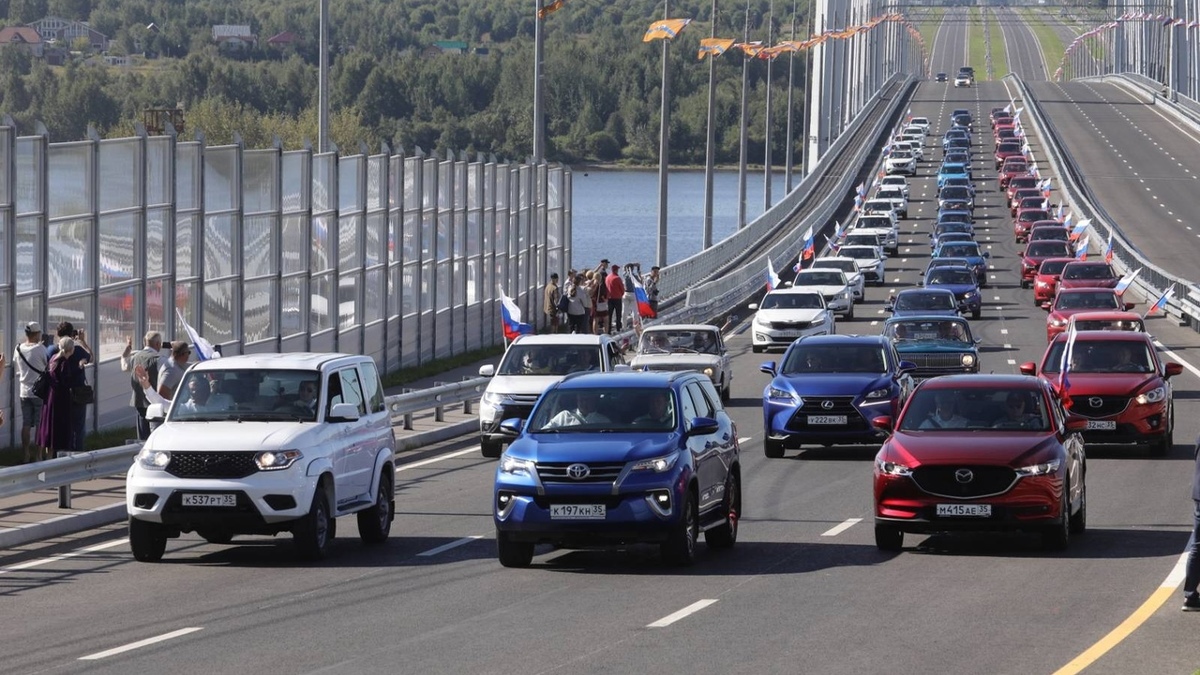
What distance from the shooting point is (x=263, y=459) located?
53.4ft

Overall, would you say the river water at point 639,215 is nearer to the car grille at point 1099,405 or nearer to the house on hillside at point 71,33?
the car grille at point 1099,405

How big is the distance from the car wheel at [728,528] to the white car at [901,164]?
94041 mm

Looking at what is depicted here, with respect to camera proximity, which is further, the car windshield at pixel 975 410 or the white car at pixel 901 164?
the white car at pixel 901 164

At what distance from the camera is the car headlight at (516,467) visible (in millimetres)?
15828

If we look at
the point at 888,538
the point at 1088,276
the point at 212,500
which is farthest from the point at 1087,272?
the point at 212,500

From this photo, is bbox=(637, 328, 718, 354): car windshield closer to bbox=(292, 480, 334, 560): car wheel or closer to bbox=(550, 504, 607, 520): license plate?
bbox=(292, 480, 334, 560): car wheel

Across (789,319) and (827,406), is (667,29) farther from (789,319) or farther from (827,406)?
(827,406)

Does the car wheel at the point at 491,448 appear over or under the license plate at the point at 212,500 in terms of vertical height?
under

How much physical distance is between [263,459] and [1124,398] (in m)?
13.4

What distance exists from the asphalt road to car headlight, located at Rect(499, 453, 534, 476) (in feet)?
2.58

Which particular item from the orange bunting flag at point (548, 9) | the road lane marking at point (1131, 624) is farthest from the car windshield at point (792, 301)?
the road lane marking at point (1131, 624)

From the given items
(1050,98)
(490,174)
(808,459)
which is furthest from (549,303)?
(1050,98)

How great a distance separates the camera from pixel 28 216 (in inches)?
949

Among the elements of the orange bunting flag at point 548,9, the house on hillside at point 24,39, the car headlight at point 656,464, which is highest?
the house on hillside at point 24,39
